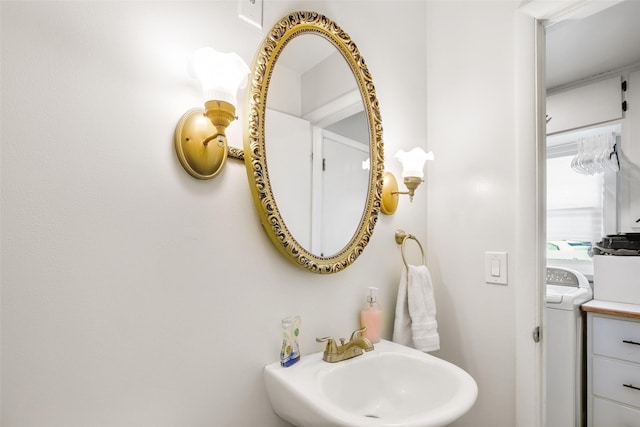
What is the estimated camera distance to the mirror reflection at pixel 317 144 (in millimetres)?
994

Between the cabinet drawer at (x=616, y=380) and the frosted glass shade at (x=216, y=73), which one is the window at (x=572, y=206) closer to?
the cabinet drawer at (x=616, y=380)

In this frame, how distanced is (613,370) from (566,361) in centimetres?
21

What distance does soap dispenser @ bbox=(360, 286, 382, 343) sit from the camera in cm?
116

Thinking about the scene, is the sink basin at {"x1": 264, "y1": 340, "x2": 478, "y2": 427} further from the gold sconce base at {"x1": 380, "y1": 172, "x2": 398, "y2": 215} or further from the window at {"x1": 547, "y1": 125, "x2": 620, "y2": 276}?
the window at {"x1": 547, "y1": 125, "x2": 620, "y2": 276}

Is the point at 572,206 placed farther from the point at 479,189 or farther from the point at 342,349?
the point at 342,349

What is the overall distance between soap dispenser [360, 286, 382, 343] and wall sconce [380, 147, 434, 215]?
0.35 m

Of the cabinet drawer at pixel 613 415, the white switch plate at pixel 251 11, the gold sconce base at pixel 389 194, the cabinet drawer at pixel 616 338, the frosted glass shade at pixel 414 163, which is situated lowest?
the cabinet drawer at pixel 613 415

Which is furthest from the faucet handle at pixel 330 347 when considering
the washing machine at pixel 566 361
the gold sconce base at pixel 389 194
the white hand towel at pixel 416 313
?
the washing machine at pixel 566 361

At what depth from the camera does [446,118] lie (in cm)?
148

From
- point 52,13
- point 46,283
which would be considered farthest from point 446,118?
point 46,283

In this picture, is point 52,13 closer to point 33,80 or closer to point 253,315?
point 33,80

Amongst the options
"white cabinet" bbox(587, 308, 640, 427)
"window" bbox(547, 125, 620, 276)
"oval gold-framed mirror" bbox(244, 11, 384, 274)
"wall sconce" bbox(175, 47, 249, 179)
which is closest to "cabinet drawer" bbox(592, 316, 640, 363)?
"white cabinet" bbox(587, 308, 640, 427)

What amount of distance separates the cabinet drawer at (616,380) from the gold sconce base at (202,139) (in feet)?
7.63

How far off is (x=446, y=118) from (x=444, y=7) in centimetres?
53
